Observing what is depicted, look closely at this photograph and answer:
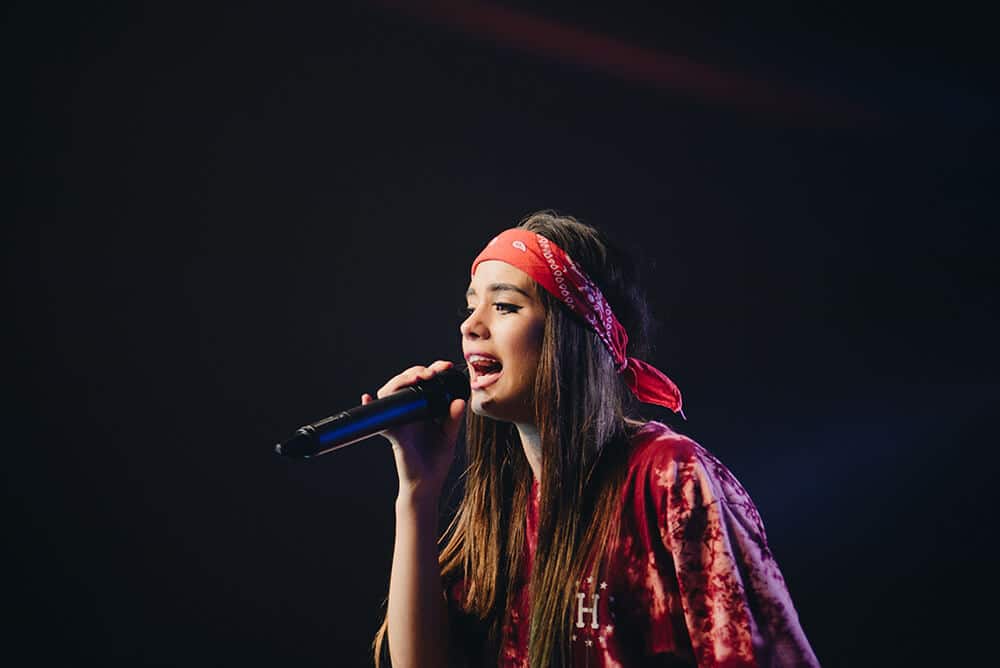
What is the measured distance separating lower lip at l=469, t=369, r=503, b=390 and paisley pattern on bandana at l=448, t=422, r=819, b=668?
0.24m

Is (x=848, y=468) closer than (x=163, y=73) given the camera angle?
Yes

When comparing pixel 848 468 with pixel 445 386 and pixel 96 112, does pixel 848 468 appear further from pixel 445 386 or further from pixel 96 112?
pixel 96 112

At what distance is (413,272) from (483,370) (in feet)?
2.76

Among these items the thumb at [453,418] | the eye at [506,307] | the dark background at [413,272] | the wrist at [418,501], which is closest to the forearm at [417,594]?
the wrist at [418,501]

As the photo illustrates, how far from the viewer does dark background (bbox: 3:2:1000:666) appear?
171 cm

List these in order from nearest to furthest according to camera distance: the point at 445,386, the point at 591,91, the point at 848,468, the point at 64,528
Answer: the point at 445,386 → the point at 848,468 → the point at 64,528 → the point at 591,91

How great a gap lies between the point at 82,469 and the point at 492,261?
1.23m

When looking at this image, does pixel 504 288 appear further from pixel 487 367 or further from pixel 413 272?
pixel 413 272

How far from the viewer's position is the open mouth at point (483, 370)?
126 cm

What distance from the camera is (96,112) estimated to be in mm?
2047

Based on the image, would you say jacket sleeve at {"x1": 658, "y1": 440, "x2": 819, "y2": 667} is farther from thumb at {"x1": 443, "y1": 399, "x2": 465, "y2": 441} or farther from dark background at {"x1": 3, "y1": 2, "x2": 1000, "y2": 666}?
dark background at {"x1": 3, "y1": 2, "x2": 1000, "y2": 666}

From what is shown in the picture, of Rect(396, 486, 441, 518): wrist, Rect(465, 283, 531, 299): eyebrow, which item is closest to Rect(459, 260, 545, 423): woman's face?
Rect(465, 283, 531, 299): eyebrow

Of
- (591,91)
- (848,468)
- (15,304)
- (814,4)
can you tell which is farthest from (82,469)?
(814,4)

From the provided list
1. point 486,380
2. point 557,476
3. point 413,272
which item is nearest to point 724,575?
point 557,476
